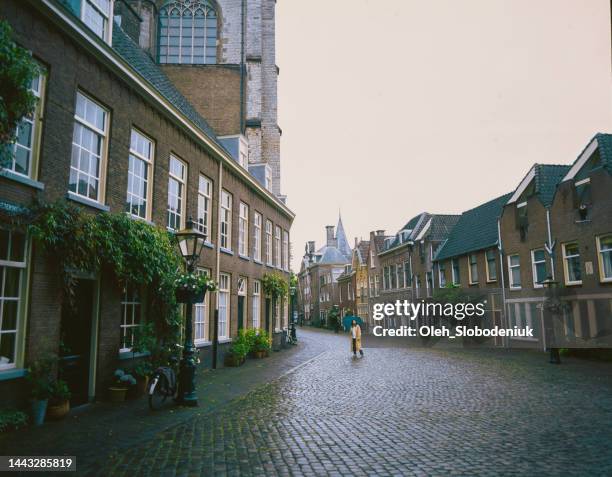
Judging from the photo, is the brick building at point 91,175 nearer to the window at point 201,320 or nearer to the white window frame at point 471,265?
the window at point 201,320

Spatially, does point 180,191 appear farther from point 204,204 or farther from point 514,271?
point 514,271

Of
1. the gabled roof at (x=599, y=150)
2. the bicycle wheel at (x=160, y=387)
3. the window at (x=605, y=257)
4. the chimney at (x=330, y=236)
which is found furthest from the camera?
the chimney at (x=330, y=236)

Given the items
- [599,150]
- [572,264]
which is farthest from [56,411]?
[599,150]

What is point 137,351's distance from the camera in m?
10.4

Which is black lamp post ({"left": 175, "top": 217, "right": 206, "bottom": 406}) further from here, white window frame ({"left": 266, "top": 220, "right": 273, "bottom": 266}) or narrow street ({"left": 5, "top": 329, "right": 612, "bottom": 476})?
white window frame ({"left": 266, "top": 220, "right": 273, "bottom": 266})

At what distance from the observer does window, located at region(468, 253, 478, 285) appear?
94.1 ft

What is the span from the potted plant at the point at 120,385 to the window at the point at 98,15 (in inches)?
289

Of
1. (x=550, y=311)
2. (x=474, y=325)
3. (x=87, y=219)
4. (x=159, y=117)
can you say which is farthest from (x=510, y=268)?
(x=87, y=219)

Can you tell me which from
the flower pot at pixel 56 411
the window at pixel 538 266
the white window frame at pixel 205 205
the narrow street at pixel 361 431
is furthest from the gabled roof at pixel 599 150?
the flower pot at pixel 56 411

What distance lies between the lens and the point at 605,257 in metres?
18.2

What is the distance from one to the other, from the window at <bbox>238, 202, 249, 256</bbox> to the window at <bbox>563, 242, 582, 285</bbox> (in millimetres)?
13716

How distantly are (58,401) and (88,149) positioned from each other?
4.96m

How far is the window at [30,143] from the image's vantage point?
7.88 metres

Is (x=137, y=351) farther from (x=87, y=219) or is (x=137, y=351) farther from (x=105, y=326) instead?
(x=87, y=219)
